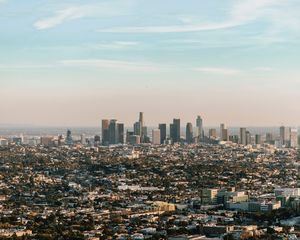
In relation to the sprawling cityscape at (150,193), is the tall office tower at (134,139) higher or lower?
higher

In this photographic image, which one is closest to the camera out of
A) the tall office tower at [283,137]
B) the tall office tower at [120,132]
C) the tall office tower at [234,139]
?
the tall office tower at [120,132]

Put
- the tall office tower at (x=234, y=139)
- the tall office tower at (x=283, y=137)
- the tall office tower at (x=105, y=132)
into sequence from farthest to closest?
the tall office tower at (x=283, y=137)
the tall office tower at (x=234, y=139)
the tall office tower at (x=105, y=132)

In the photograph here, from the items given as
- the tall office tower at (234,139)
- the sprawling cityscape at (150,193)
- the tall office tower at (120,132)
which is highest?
the tall office tower at (120,132)

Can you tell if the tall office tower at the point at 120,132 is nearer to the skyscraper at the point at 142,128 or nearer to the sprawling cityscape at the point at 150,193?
the skyscraper at the point at 142,128

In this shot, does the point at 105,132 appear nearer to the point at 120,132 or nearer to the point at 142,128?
the point at 120,132

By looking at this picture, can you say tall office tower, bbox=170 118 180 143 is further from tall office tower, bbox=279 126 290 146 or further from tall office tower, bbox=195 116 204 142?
tall office tower, bbox=279 126 290 146

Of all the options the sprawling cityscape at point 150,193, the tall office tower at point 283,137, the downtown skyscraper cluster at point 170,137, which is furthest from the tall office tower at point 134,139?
the tall office tower at point 283,137

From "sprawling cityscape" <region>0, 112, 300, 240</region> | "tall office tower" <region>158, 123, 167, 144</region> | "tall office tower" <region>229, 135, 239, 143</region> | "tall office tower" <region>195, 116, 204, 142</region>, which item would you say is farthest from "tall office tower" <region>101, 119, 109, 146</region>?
"tall office tower" <region>229, 135, 239, 143</region>
